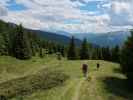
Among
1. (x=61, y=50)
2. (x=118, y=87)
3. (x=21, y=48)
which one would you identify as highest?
(x=21, y=48)

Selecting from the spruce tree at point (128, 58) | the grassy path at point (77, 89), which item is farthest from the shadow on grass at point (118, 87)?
the grassy path at point (77, 89)

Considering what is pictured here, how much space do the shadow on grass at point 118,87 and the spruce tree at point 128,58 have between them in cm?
190

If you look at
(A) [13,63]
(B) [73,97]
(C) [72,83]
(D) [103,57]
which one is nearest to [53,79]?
(C) [72,83]

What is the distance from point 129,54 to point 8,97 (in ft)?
65.0

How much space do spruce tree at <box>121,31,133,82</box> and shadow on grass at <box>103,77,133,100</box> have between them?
6.23 feet

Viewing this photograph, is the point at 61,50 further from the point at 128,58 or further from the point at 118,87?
the point at 118,87

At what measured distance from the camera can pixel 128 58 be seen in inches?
1783

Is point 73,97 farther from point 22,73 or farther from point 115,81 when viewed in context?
point 22,73

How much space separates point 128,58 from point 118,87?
5.90m

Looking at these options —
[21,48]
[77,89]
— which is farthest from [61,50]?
[77,89]

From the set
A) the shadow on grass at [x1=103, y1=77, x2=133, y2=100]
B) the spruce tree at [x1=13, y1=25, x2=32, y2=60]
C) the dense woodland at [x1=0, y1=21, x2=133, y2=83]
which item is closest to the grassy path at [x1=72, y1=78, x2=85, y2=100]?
the shadow on grass at [x1=103, y1=77, x2=133, y2=100]

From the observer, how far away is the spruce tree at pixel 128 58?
1778 inches

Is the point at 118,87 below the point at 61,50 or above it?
below

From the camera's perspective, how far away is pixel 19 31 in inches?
3634
